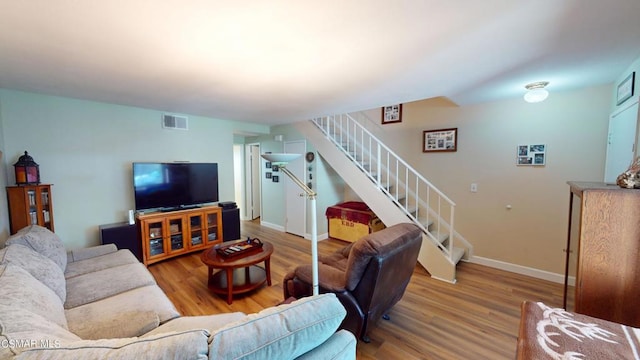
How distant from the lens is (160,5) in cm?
121

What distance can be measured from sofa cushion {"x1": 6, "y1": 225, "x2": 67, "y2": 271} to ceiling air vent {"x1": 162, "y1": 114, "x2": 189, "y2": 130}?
2.03m

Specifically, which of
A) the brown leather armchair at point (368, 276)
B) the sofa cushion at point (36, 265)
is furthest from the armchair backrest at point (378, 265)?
the sofa cushion at point (36, 265)

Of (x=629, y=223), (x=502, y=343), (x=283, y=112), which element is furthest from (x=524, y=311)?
(x=283, y=112)

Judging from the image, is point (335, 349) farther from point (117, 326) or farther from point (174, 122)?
point (174, 122)

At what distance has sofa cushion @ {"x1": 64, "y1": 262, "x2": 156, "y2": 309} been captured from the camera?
5.80 ft

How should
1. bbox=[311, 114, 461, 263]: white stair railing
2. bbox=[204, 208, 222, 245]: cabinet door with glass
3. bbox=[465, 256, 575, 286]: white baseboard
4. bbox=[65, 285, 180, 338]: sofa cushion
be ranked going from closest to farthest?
bbox=[65, 285, 180, 338]: sofa cushion < bbox=[465, 256, 575, 286]: white baseboard < bbox=[311, 114, 461, 263]: white stair railing < bbox=[204, 208, 222, 245]: cabinet door with glass

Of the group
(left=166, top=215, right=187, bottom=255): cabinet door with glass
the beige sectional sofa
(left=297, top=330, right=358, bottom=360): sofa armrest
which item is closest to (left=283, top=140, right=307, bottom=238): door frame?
(left=166, top=215, right=187, bottom=255): cabinet door with glass

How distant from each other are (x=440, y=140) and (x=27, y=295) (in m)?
4.20

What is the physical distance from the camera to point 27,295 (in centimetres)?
122

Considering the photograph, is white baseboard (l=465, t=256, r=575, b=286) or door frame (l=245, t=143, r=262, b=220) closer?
white baseboard (l=465, t=256, r=575, b=286)

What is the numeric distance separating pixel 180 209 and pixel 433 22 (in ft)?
12.6

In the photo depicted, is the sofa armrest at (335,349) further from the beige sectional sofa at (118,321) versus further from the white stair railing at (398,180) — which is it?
the white stair railing at (398,180)

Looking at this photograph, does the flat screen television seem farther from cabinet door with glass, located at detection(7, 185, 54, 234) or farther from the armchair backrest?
the armchair backrest

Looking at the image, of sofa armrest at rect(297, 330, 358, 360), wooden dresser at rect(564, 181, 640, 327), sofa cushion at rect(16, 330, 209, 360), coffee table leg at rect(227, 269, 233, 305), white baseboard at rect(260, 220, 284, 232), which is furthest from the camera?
white baseboard at rect(260, 220, 284, 232)
